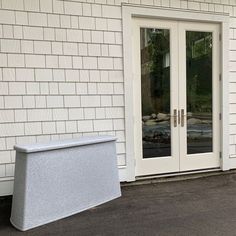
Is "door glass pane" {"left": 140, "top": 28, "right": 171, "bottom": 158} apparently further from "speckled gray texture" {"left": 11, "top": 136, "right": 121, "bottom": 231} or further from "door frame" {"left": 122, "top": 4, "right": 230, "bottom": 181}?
"speckled gray texture" {"left": 11, "top": 136, "right": 121, "bottom": 231}

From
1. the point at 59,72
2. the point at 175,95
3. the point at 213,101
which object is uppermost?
the point at 59,72

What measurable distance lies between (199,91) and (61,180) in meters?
2.77

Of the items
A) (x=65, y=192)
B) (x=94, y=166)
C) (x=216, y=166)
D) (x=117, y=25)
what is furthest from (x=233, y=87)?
(x=65, y=192)

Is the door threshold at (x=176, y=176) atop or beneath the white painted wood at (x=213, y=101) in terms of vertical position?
beneath

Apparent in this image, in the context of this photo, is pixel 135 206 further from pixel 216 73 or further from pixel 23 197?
pixel 216 73

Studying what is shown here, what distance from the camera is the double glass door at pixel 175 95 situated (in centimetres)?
448

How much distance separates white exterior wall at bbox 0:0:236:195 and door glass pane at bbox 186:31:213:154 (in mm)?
758

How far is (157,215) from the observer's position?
10.7 ft

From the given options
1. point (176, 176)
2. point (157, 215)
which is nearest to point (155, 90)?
point (176, 176)

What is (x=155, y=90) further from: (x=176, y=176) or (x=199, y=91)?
(x=176, y=176)

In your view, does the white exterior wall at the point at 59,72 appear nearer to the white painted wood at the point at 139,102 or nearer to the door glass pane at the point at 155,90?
the white painted wood at the point at 139,102

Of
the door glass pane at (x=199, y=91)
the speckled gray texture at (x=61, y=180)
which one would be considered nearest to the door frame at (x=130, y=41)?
the door glass pane at (x=199, y=91)

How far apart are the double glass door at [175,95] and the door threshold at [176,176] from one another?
75 millimetres

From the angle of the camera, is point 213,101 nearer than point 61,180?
No
